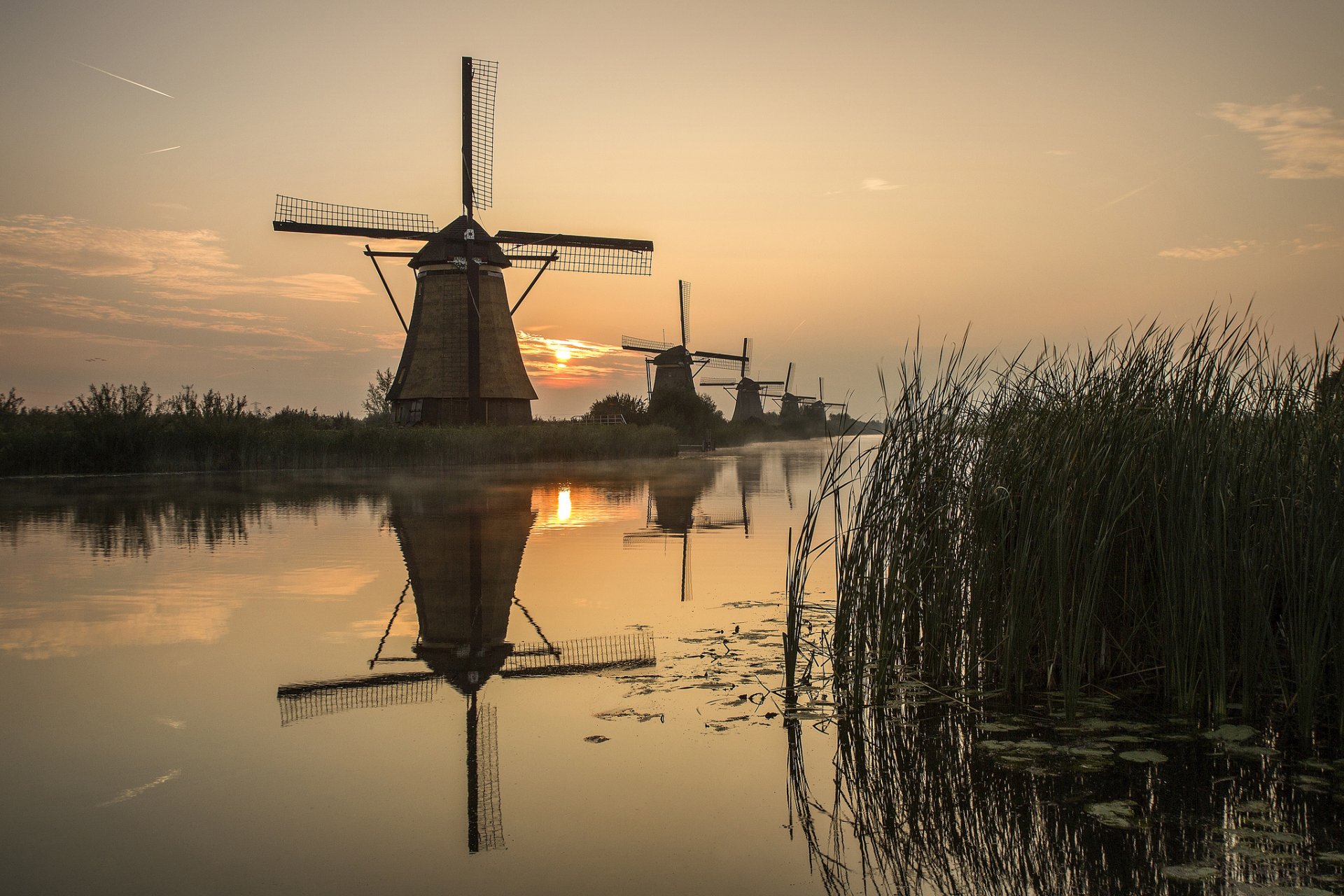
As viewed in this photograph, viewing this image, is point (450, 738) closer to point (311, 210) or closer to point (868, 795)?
point (868, 795)

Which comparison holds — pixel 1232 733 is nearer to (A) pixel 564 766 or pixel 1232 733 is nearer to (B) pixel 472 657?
(A) pixel 564 766

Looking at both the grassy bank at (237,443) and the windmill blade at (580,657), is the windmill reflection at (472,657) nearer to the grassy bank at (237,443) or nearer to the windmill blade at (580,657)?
the windmill blade at (580,657)

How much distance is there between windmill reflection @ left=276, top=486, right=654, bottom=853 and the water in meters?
0.03

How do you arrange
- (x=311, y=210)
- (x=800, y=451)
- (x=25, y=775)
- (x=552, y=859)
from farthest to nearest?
(x=800, y=451) → (x=311, y=210) → (x=25, y=775) → (x=552, y=859)

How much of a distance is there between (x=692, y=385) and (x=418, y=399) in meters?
21.9

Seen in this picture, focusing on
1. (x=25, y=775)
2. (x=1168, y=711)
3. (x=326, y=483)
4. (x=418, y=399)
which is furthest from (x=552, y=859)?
(x=418, y=399)

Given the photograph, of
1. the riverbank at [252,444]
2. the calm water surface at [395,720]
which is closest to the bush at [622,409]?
the riverbank at [252,444]

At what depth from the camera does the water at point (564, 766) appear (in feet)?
10.6

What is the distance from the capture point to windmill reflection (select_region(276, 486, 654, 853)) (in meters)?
4.23

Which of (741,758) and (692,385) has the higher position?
(692,385)

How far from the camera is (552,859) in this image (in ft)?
10.9

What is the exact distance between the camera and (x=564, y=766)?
418 centimetres

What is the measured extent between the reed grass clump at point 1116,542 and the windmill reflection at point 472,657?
1.76 m

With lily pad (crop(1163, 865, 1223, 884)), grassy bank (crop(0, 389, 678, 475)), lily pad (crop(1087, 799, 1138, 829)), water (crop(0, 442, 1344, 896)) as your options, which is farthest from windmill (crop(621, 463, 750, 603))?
grassy bank (crop(0, 389, 678, 475))
